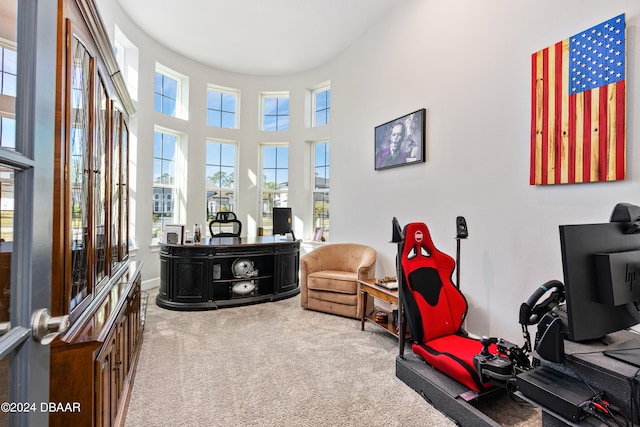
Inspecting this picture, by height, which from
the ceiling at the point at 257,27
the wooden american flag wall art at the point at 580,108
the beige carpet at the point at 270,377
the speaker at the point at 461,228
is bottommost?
the beige carpet at the point at 270,377

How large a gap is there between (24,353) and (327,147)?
5688mm

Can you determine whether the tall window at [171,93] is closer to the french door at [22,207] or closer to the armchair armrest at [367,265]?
the armchair armrest at [367,265]

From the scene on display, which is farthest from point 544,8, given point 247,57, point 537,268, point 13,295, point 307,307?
point 247,57

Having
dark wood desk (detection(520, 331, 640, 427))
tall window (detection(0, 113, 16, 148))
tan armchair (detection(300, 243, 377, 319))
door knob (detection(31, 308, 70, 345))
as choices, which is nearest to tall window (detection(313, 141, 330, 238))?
tan armchair (detection(300, 243, 377, 319))

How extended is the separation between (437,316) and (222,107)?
5632 mm

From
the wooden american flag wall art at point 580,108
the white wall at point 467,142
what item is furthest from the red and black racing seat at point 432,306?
the wooden american flag wall art at point 580,108

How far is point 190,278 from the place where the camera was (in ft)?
13.4

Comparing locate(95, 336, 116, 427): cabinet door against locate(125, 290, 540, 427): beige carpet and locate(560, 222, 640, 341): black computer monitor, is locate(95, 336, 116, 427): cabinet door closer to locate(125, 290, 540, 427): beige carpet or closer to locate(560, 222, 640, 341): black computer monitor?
locate(125, 290, 540, 427): beige carpet

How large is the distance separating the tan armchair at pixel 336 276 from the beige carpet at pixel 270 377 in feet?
0.83

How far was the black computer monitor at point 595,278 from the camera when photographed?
111 cm

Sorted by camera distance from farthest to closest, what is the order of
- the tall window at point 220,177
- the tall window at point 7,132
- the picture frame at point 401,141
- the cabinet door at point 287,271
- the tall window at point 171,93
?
the tall window at point 220,177 → the tall window at point 171,93 → the cabinet door at point 287,271 → the picture frame at point 401,141 → the tall window at point 7,132

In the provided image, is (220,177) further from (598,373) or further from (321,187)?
(598,373)

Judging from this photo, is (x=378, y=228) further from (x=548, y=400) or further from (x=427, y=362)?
(x=548, y=400)

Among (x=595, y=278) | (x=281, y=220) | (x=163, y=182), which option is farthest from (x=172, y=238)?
(x=595, y=278)
